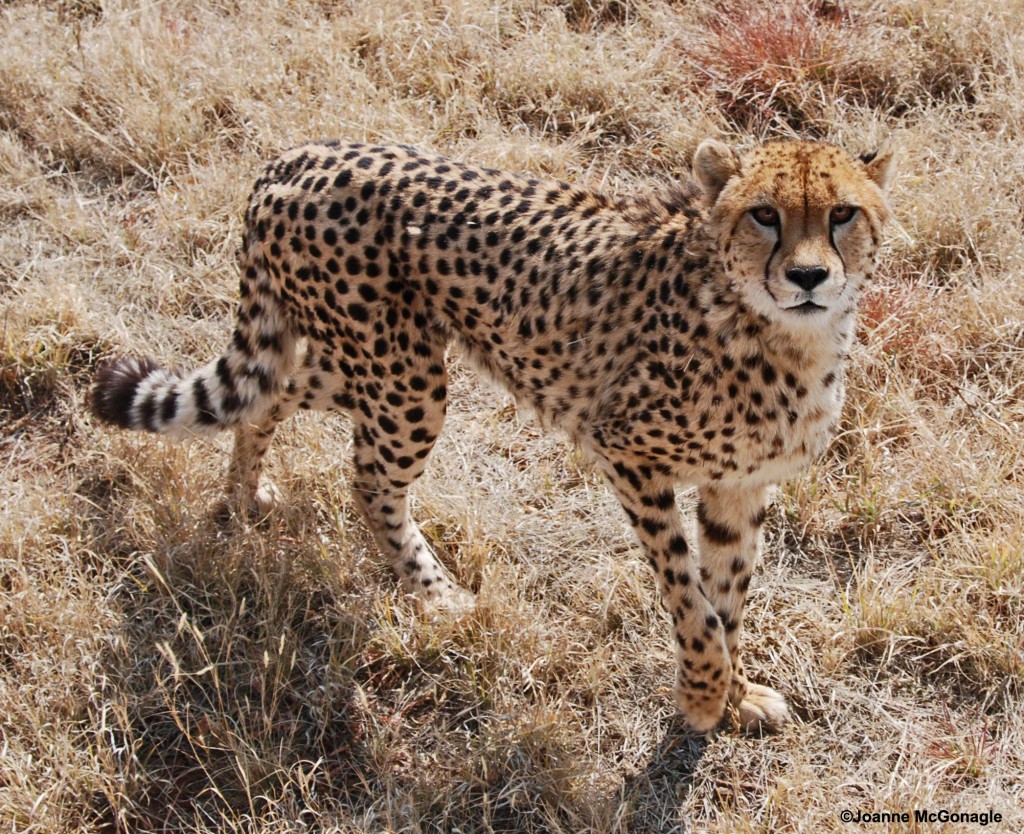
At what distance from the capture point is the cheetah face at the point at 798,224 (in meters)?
2.63

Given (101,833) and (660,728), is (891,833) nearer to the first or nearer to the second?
(660,728)

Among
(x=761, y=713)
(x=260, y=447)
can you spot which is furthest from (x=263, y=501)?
(x=761, y=713)

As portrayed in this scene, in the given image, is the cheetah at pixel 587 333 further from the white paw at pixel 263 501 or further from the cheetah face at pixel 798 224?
the white paw at pixel 263 501

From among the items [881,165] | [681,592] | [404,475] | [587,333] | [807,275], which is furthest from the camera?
[404,475]

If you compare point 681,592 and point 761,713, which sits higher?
point 681,592

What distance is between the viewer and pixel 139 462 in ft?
12.3

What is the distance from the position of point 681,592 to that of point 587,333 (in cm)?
65

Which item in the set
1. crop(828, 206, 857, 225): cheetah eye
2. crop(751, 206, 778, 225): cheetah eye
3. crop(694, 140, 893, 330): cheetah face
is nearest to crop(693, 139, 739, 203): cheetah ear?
crop(694, 140, 893, 330): cheetah face

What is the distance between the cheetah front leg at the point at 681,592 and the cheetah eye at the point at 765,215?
66 centimetres

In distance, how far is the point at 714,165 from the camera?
111 inches

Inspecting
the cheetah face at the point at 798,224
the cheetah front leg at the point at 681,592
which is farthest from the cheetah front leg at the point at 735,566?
the cheetah face at the point at 798,224

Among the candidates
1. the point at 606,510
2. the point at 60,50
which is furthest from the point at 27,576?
the point at 60,50

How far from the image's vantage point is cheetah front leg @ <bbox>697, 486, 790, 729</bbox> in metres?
3.16

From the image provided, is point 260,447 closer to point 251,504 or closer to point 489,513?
point 251,504
